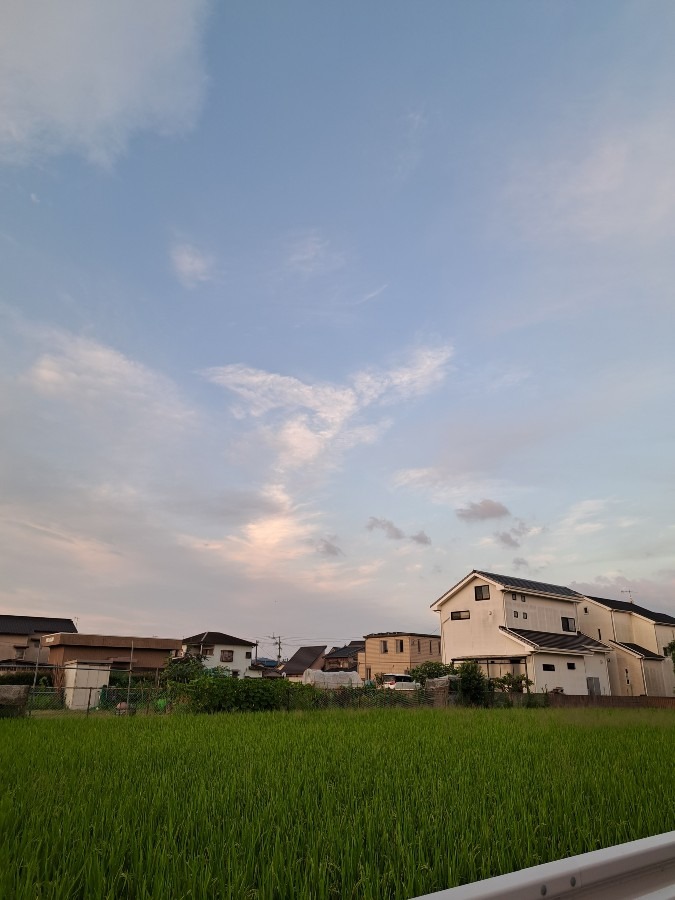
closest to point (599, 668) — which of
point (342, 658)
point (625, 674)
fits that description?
point (625, 674)

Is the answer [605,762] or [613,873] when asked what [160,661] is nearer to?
[605,762]

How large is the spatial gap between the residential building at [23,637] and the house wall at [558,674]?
113 feet

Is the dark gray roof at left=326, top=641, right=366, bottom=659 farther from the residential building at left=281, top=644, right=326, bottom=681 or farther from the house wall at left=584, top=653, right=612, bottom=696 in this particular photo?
the house wall at left=584, top=653, right=612, bottom=696

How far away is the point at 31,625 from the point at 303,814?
2049 inches

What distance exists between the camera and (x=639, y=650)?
3838cm

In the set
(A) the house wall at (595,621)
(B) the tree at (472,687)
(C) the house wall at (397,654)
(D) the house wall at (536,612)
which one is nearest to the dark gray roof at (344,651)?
(C) the house wall at (397,654)

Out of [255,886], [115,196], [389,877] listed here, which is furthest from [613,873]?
[115,196]

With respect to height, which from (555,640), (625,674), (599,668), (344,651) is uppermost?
(344,651)

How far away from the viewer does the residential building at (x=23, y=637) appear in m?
45.5

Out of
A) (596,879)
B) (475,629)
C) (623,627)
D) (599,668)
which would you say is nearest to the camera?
(596,879)

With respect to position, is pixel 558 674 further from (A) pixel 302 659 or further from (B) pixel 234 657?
(A) pixel 302 659

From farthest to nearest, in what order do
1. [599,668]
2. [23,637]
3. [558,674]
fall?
[23,637], [599,668], [558,674]

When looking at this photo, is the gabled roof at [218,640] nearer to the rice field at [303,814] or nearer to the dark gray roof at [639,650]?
the dark gray roof at [639,650]

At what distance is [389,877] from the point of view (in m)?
3.17
